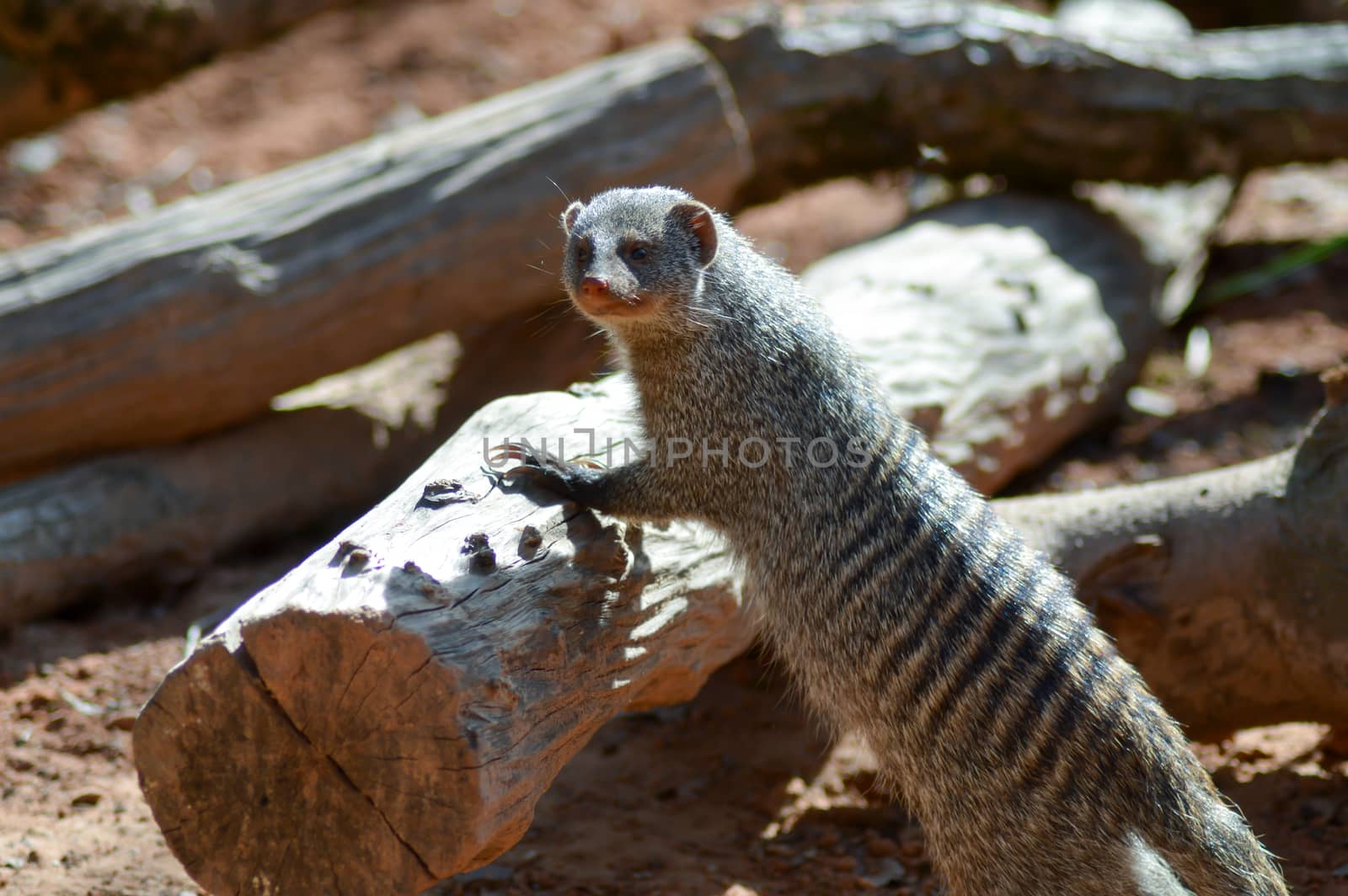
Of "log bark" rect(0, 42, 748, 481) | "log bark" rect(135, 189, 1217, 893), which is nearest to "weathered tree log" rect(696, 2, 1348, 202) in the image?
"log bark" rect(0, 42, 748, 481)

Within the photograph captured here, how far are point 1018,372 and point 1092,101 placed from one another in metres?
1.77

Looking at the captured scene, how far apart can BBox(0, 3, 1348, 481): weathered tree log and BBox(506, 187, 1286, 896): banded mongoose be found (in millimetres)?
1581

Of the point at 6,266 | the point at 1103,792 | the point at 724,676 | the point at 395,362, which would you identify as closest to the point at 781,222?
the point at 395,362

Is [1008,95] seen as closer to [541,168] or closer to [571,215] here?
[541,168]

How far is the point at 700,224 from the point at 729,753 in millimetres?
1776

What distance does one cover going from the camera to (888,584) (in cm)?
285

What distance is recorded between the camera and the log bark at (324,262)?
4.21 metres

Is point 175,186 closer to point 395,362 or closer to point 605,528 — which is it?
point 395,362

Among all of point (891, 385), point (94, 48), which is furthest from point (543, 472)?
point (94, 48)

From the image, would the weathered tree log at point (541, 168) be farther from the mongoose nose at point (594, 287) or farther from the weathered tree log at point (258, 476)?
the mongoose nose at point (594, 287)

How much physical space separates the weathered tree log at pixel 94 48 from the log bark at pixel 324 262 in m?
1.51

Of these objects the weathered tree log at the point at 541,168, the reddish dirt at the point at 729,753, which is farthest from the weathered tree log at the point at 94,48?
the weathered tree log at the point at 541,168

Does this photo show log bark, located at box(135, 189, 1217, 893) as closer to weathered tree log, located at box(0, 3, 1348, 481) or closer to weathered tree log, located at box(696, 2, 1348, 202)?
weathered tree log, located at box(0, 3, 1348, 481)

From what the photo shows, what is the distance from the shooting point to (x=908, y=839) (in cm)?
340
